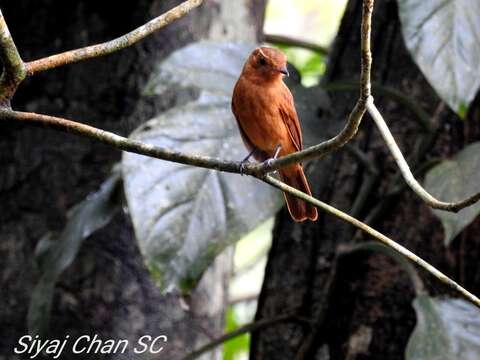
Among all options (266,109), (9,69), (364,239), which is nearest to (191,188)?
(266,109)

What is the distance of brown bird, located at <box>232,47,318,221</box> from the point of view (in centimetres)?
266

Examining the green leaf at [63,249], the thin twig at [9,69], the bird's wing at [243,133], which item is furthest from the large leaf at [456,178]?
the thin twig at [9,69]

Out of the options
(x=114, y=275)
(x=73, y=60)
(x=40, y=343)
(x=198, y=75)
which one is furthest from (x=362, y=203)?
(x=73, y=60)

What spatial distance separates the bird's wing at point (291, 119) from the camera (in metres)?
2.64

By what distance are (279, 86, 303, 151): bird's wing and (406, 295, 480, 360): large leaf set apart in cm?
64

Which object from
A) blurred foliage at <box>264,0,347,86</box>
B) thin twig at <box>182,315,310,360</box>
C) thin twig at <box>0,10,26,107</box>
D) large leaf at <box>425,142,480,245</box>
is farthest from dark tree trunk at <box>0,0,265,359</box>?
blurred foliage at <box>264,0,347,86</box>

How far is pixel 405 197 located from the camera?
291 cm

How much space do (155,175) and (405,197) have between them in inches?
38.4

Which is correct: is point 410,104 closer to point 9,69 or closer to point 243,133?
point 243,133

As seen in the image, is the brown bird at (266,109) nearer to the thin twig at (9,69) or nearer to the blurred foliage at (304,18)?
the thin twig at (9,69)

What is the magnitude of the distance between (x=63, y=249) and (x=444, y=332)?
3.92 ft

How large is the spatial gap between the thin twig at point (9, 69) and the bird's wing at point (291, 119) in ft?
4.24

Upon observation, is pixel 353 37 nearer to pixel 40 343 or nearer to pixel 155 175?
pixel 155 175

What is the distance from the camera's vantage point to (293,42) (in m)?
3.78
